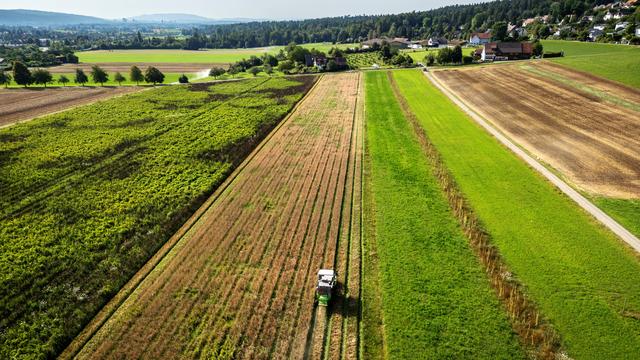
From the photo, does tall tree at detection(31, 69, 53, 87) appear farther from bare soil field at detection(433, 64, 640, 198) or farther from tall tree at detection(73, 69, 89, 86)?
bare soil field at detection(433, 64, 640, 198)

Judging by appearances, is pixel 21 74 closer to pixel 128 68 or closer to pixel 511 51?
pixel 128 68

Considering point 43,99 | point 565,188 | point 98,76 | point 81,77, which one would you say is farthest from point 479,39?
point 43,99

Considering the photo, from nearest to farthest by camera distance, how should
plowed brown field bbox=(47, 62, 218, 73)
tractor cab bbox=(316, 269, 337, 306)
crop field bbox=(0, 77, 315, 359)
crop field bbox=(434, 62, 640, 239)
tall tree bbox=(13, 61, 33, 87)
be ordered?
tractor cab bbox=(316, 269, 337, 306) < crop field bbox=(0, 77, 315, 359) < crop field bbox=(434, 62, 640, 239) < tall tree bbox=(13, 61, 33, 87) < plowed brown field bbox=(47, 62, 218, 73)

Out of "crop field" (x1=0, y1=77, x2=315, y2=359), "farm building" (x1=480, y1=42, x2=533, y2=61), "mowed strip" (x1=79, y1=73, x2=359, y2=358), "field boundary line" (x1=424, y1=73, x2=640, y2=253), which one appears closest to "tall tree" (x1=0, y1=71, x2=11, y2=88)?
"crop field" (x1=0, y1=77, x2=315, y2=359)

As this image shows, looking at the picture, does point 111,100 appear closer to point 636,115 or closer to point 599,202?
point 599,202

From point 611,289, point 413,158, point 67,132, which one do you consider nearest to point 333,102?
point 413,158

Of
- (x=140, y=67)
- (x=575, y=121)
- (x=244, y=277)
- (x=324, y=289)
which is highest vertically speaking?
(x=140, y=67)
